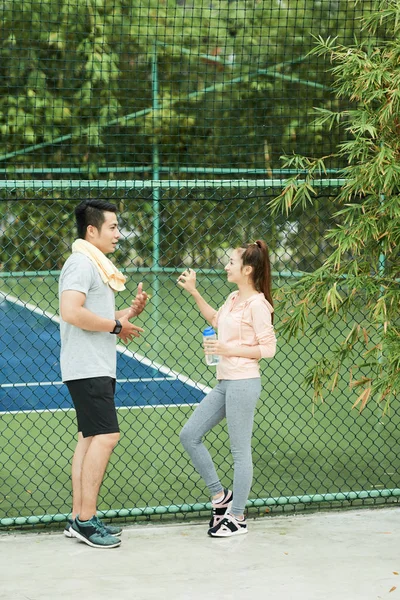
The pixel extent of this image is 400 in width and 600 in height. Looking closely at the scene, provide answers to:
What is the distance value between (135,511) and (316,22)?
43.3 ft

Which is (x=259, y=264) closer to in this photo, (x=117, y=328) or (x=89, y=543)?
(x=117, y=328)

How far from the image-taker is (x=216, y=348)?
16.0ft

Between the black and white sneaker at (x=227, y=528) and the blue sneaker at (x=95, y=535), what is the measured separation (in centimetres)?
49

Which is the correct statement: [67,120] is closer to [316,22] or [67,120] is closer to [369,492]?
[316,22]

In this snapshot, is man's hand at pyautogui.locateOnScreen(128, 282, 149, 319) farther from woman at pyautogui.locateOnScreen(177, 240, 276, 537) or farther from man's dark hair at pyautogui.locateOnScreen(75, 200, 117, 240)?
man's dark hair at pyautogui.locateOnScreen(75, 200, 117, 240)

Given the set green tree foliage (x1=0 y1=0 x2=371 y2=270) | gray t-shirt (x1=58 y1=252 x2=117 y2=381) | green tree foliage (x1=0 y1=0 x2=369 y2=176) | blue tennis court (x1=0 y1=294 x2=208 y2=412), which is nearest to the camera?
gray t-shirt (x1=58 y1=252 x2=117 y2=381)

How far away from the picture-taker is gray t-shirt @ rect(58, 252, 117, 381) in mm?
4703

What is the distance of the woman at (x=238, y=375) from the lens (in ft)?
16.1

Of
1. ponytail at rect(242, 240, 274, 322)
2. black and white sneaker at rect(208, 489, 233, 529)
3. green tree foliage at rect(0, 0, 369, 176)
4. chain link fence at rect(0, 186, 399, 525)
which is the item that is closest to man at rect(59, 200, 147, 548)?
chain link fence at rect(0, 186, 399, 525)

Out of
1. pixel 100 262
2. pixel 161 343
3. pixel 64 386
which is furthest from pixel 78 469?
pixel 64 386

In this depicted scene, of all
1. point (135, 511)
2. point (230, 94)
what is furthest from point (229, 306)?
point (230, 94)

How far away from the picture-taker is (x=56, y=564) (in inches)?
181

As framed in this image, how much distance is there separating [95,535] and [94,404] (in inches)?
24.7

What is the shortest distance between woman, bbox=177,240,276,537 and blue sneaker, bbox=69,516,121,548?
1.70 ft
